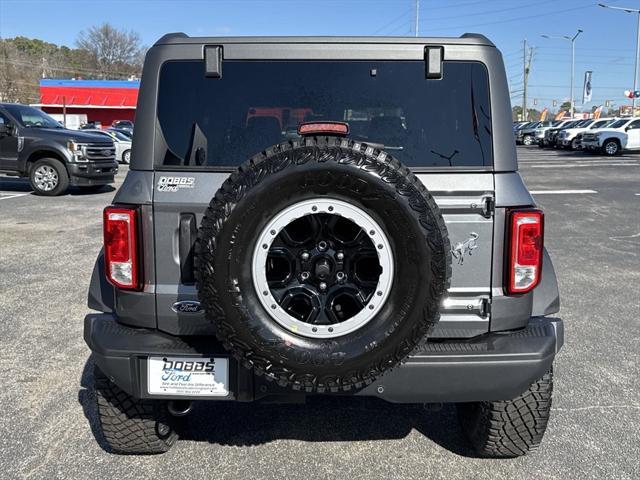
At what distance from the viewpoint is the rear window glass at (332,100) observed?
110 inches

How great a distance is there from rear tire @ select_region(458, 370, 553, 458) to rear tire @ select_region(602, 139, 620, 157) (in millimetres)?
30122

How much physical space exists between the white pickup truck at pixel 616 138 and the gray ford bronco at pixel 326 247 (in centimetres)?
3010

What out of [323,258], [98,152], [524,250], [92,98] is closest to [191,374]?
[323,258]

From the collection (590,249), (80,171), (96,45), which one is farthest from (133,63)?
(590,249)

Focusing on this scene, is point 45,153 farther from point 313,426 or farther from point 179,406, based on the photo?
point 179,406

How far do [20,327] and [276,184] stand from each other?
379 cm

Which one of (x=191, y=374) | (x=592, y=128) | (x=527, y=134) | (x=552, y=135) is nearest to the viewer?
(x=191, y=374)

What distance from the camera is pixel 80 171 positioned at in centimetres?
1377

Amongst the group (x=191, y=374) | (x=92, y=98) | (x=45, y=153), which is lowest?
(x=191, y=374)

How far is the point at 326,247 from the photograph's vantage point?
246cm

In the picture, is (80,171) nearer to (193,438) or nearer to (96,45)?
(193,438)

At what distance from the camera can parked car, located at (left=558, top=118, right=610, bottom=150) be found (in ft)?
113

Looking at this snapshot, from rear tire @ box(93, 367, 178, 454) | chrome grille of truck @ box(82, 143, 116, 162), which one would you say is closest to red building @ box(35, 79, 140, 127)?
chrome grille of truck @ box(82, 143, 116, 162)

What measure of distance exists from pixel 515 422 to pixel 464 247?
3.11ft
